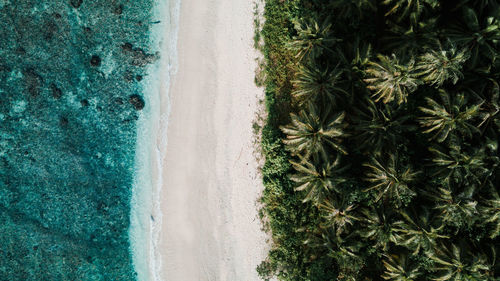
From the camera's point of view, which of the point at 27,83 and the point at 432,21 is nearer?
the point at 432,21

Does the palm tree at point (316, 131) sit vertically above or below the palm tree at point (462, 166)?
above

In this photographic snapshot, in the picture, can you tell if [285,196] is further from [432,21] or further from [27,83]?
[27,83]

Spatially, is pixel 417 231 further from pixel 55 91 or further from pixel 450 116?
pixel 55 91

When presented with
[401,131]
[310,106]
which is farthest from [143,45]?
[401,131]

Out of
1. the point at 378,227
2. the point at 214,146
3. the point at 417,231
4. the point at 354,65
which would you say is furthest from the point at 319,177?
the point at 214,146

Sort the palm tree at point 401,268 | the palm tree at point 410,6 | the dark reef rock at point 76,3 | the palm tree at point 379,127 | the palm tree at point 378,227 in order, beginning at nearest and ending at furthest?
the palm tree at point 410,6 < the palm tree at point 379,127 < the palm tree at point 378,227 < the palm tree at point 401,268 < the dark reef rock at point 76,3

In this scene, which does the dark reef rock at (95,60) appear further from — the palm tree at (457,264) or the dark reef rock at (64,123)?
the palm tree at (457,264)

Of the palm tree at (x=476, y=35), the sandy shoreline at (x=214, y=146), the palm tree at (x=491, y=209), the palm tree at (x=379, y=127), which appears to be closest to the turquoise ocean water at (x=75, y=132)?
the sandy shoreline at (x=214, y=146)
